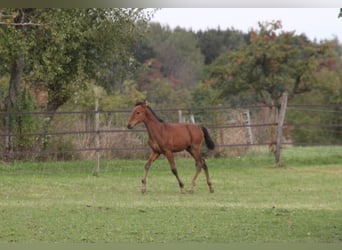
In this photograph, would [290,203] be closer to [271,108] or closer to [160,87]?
[271,108]

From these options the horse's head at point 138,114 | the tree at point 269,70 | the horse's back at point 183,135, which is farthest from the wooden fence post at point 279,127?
the tree at point 269,70

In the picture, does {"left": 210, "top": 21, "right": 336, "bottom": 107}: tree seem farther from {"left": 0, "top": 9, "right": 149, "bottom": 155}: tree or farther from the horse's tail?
the horse's tail

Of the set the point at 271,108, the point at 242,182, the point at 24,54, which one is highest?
the point at 24,54

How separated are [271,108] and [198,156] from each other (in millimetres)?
7331

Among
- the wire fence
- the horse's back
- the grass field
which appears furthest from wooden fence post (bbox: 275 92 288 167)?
the horse's back

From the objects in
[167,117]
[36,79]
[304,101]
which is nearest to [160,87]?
[304,101]

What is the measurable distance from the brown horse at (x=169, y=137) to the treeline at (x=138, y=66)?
9.36 feet

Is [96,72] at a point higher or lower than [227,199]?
higher

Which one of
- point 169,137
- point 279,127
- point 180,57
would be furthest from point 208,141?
point 180,57

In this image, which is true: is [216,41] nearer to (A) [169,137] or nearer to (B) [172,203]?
(A) [169,137]

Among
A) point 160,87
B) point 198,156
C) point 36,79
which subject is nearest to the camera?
point 198,156

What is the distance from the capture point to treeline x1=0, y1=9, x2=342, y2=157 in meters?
18.4

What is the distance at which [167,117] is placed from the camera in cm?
2336

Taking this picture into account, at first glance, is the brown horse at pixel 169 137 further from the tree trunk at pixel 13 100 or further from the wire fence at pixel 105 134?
the tree trunk at pixel 13 100
